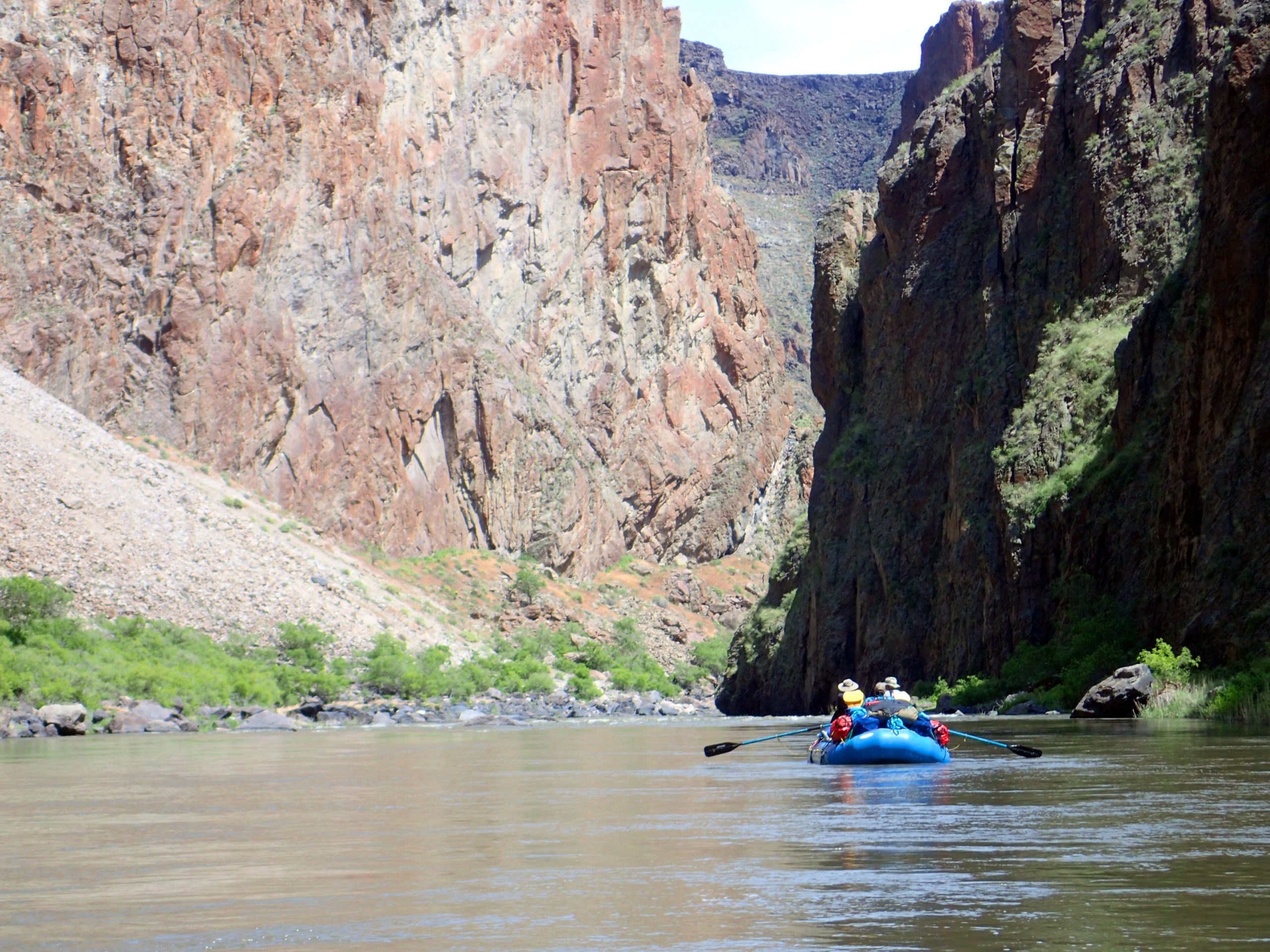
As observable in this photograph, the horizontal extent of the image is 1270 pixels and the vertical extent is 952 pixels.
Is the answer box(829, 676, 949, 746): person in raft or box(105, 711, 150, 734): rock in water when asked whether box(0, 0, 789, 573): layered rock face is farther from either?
box(829, 676, 949, 746): person in raft

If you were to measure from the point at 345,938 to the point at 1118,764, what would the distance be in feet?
52.2

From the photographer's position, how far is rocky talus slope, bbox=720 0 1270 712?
4322 centimetres

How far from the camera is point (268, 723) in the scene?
56.0 meters

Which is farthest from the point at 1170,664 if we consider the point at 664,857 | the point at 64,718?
the point at 64,718

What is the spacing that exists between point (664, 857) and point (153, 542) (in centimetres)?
6426

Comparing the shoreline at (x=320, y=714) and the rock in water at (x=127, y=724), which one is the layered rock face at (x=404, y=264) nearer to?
the shoreline at (x=320, y=714)

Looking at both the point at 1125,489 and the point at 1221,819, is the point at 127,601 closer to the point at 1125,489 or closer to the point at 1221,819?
the point at 1125,489

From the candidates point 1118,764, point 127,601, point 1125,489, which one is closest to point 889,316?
point 1125,489

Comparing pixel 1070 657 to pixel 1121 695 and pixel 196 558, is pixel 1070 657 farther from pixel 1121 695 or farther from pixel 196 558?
pixel 196 558

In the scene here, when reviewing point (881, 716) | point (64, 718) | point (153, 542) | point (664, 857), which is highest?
point (153, 542)

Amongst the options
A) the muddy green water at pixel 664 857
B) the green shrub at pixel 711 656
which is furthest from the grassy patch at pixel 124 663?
the green shrub at pixel 711 656

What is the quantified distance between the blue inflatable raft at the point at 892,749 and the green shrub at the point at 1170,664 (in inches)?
639

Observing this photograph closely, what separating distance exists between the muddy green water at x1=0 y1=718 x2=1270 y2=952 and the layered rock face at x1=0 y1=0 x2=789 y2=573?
6938cm

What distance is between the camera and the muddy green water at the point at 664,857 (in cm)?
1030
